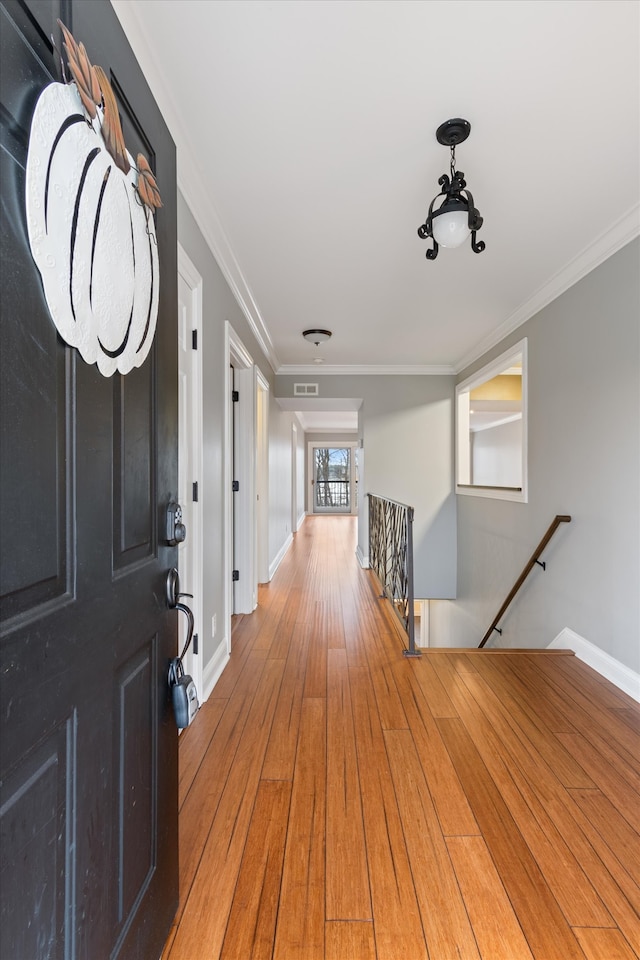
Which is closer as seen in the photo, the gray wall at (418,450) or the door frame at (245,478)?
the door frame at (245,478)

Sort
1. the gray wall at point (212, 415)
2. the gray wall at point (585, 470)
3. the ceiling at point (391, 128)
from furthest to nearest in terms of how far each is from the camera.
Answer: the gray wall at point (585, 470) → the gray wall at point (212, 415) → the ceiling at point (391, 128)

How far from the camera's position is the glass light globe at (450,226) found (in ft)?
6.56

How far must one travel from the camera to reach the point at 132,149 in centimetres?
97

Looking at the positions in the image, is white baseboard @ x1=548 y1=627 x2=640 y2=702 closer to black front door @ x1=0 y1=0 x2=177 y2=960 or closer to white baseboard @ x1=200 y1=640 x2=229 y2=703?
white baseboard @ x1=200 y1=640 x2=229 y2=703

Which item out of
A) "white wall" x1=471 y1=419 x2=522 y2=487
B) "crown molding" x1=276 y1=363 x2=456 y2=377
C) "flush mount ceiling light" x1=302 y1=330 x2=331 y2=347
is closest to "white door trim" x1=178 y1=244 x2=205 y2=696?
"flush mount ceiling light" x1=302 y1=330 x2=331 y2=347

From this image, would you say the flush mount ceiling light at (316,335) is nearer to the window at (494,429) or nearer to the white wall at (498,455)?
the window at (494,429)

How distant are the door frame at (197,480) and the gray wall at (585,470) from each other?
2351mm

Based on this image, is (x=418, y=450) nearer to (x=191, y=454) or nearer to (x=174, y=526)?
(x=191, y=454)

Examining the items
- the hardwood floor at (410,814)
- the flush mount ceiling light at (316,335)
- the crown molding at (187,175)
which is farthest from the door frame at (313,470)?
the hardwood floor at (410,814)

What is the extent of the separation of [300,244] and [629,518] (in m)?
2.49

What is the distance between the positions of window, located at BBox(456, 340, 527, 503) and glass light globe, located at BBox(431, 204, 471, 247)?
218 centimetres

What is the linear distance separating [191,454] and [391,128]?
1.64m

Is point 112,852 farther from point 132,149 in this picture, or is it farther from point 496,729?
point 496,729

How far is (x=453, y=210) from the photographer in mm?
1982
